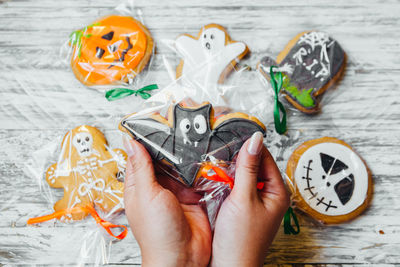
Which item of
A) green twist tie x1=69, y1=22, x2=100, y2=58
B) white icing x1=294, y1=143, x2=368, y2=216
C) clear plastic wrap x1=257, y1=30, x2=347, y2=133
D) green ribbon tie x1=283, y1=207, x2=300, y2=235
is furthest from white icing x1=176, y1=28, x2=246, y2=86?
green ribbon tie x1=283, y1=207, x2=300, y2=235

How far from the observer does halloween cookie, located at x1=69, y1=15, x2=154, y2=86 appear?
1.45 meters

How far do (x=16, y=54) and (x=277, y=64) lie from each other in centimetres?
121

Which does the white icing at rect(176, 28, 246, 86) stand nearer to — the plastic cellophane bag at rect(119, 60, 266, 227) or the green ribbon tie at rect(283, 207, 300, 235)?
the plastic cellophane bag at rect(119, 60, 266, 227)

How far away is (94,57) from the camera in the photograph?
57.5 inches

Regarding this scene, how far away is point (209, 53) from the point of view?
1.45m

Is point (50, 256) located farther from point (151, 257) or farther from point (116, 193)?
point (151, 257)

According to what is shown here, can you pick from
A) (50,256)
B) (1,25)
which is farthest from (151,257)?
(1,25)

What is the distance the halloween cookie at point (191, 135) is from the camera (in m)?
1.13

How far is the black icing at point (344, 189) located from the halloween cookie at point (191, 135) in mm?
511

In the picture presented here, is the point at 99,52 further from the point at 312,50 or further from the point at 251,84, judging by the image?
the point at 312,50

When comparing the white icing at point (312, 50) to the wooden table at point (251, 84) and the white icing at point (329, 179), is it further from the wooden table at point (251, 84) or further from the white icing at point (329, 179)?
the white icing at point (329, 179)

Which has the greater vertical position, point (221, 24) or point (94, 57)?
point (221, 24)

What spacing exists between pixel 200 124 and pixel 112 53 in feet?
2.00

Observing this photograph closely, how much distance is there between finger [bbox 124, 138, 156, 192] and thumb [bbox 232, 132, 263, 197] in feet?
0.96
